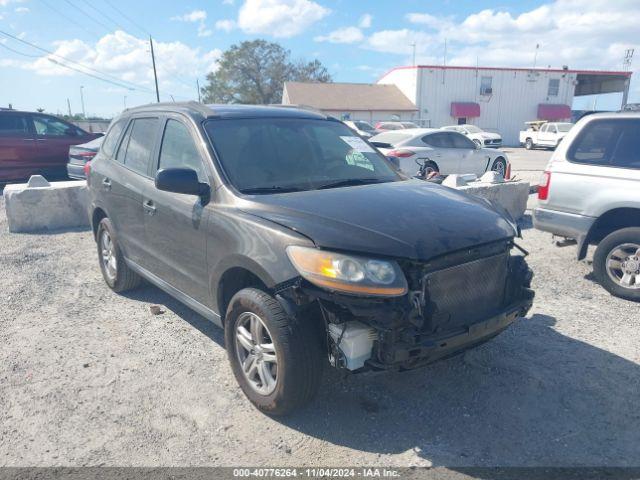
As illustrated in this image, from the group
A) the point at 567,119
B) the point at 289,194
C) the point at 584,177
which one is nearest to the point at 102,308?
the point at 289,194

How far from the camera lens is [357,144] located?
4.30m

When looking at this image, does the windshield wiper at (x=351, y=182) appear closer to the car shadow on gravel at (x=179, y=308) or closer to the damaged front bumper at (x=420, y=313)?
the damaged front bumper at (x=420, y=313)

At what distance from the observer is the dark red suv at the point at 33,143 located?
1137 centimetres

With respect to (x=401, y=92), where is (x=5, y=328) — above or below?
below

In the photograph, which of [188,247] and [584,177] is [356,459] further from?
[584,177]

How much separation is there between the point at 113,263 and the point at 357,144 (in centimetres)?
282

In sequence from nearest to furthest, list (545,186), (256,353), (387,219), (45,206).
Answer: (387,219) → (256,353) → (545,186) → (45,206)

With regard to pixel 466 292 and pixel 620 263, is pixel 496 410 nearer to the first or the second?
pixel 466 292

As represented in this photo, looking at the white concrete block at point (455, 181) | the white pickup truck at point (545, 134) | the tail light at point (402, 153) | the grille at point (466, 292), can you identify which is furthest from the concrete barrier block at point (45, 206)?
the white pickup truck at point (545, 134)

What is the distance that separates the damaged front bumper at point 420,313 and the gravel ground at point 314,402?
0.54 metres

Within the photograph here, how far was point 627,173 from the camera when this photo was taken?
5000 millimetres

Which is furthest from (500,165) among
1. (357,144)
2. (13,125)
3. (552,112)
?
(552,112)

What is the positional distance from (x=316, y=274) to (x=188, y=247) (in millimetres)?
1376

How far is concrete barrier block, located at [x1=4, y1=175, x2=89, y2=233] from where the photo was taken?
25.8 feet
